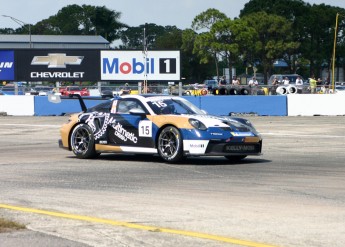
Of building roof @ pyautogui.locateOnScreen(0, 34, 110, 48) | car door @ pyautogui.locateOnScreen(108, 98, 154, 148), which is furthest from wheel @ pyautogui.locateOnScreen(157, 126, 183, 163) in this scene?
building roof @ pyautogui.locateOnScreen(0, 34, 110, 48)

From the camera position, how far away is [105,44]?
13300 centimetres

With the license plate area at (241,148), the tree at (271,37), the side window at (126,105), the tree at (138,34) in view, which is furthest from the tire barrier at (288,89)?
the tree at (138,34)

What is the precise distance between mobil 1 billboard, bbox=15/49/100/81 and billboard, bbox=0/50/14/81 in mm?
297

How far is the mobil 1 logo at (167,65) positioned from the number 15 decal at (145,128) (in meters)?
32.4

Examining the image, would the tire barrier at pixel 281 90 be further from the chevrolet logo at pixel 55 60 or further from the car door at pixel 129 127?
the car door at pixel 129 127

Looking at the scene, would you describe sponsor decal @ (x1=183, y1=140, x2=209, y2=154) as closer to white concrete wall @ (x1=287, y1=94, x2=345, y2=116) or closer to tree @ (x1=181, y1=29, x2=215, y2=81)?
white concrete wall @ (x1=287, y1=94, x2=345, y2=116)

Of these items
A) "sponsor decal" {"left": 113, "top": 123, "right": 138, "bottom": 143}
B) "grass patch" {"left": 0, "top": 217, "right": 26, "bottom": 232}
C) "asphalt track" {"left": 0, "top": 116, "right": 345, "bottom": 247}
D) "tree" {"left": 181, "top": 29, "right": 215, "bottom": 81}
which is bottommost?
"asphalt track" {"left": 0, "top": 116, "right": 345, "bottom": 247}

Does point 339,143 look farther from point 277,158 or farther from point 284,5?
point 284,5

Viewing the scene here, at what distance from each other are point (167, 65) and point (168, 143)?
32.9m

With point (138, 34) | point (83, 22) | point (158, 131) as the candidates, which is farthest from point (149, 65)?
point (138, 34)

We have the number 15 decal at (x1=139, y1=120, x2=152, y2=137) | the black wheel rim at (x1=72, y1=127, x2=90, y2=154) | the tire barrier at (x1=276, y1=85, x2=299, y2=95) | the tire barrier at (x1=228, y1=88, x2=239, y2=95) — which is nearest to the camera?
the number 15 decal at (x1=139, y1=120, x2=152, y2=137)

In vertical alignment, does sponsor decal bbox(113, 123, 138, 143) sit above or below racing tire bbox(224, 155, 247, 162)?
above

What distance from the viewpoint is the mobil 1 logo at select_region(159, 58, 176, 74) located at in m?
47.8

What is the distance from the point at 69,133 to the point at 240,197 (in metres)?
6.74
